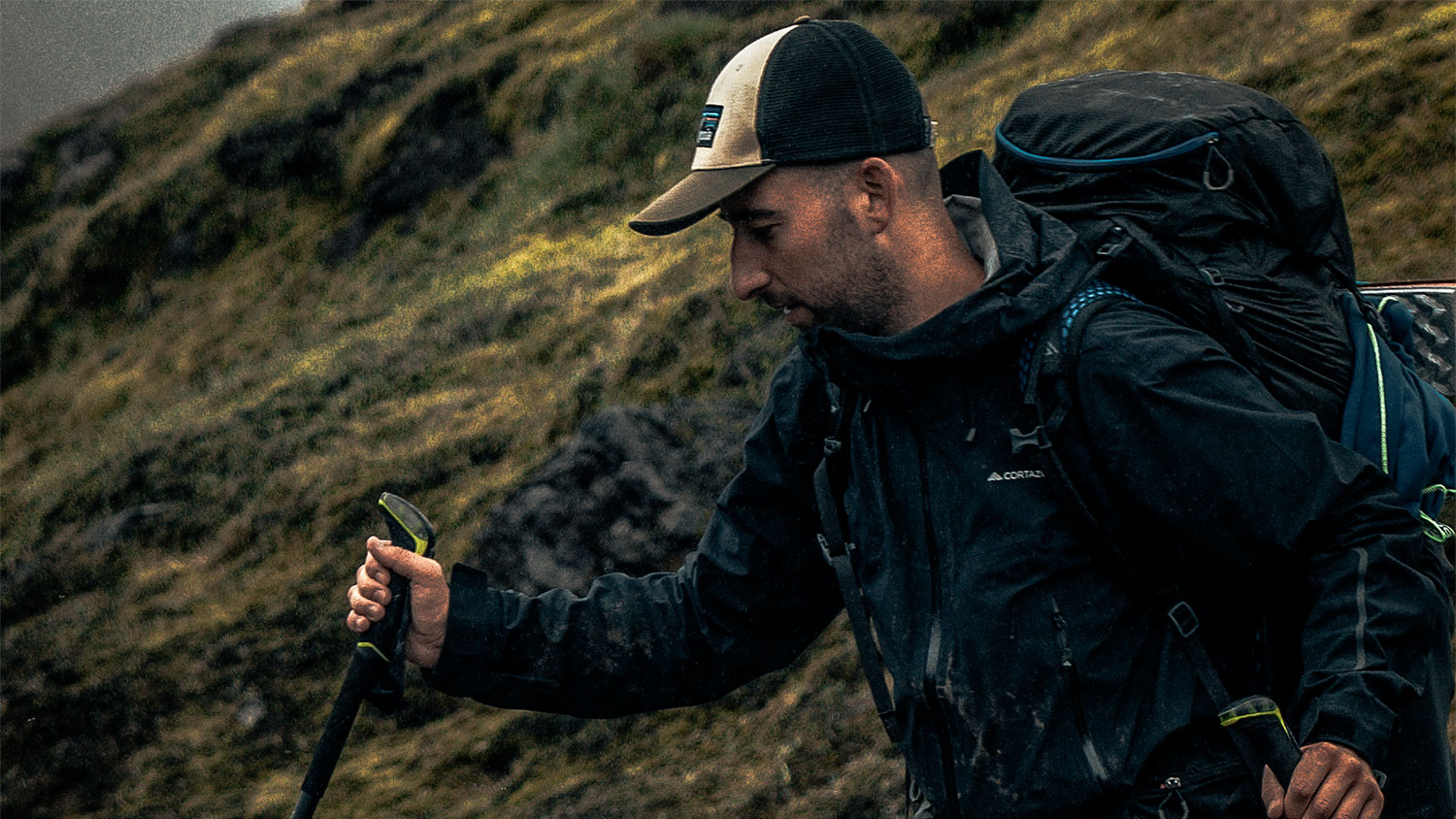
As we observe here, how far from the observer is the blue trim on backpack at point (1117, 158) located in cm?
246

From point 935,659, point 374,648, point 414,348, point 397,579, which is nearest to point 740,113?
point 935,659

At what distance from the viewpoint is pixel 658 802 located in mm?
5582

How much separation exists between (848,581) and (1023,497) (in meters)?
0.45

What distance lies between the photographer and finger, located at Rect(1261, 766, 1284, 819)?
2.00 metres

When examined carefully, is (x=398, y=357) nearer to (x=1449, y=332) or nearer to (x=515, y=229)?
(x=515, y=229)

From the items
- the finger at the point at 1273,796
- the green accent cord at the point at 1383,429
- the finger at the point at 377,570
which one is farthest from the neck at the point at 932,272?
the finger at the point at 377,570

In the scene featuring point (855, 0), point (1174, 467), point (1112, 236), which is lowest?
point (855, 0)

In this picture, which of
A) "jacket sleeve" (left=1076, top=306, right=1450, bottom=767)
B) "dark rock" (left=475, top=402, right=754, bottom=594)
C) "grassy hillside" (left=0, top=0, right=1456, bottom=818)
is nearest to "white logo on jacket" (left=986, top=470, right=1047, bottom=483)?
"jacket sleeve" (left=1076, top=306, right=1450, bottom=767)

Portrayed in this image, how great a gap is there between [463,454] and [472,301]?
3.68m

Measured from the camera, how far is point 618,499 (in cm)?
707

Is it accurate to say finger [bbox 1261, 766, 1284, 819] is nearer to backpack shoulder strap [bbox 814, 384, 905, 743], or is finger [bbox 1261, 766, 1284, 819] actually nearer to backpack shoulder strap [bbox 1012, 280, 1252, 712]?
backpack shoulder strap [bbox 1012, 280, 1252, 712]

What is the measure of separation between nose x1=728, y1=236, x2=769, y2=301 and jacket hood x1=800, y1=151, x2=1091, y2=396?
15 centimetres

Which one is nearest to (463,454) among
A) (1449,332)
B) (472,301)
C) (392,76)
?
(472,301)

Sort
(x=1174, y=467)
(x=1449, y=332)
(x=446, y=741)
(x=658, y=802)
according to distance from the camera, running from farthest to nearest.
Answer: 1. (x=446, y=741)
2. (x=658, y=802)
3. (x=1449, y=332)
4. (x=1174, y=467)
